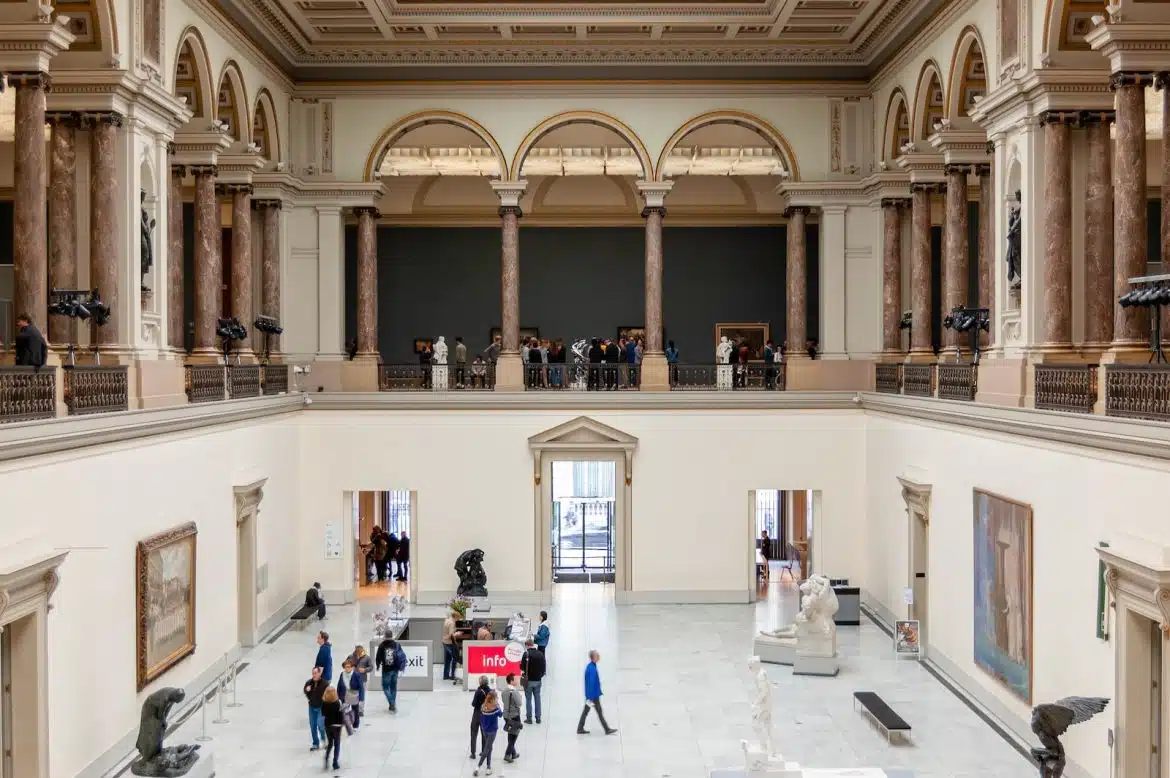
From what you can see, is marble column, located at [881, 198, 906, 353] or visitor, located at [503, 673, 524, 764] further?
marble column, located at [881, 198, 906, 353]

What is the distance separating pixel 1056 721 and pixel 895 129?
14.3 metres

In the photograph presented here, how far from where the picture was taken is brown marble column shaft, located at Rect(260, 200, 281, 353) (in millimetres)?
22906

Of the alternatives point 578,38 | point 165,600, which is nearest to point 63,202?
point 165,600

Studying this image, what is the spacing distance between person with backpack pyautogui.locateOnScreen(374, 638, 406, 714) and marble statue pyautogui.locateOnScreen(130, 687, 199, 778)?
138 inches

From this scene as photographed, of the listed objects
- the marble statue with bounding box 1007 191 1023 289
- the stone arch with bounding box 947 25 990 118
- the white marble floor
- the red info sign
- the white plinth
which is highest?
the stone arch with bounding box 947 25 990 118

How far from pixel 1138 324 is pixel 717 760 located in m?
7.10

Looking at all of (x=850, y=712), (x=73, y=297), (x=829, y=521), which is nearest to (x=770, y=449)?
(x=829, y=521)

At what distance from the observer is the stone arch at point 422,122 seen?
77.4 ft

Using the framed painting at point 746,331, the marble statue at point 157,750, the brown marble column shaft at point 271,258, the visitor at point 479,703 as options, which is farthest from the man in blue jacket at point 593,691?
the framed painting at point 746,331

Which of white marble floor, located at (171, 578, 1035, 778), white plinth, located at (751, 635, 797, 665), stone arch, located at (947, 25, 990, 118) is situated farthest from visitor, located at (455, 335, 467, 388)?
stone arch, located at (947, 25, 990, 118)

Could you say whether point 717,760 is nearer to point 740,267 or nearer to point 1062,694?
point 1062,694

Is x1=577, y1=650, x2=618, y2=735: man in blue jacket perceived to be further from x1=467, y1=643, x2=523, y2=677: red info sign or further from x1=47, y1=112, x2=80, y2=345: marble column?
x1=47, y1=112, x2=80, y2=345: marble column

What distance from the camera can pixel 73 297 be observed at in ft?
44.0

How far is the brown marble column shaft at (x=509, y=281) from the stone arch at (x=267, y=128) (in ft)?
15.2
